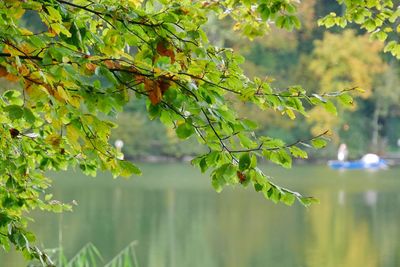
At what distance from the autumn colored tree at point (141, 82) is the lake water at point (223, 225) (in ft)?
14.9

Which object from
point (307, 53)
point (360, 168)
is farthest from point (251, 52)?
point (360, 168)

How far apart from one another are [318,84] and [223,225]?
13.5 m

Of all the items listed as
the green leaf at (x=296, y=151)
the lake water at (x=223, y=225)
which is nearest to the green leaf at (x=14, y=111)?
the green leaf at (x=296, y=151)

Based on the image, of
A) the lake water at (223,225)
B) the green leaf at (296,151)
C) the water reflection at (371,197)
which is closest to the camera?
the green leaf at (296,151)

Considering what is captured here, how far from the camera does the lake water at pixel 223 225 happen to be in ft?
23.7

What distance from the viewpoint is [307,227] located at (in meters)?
8.96

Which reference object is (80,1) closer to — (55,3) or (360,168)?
(55,3)

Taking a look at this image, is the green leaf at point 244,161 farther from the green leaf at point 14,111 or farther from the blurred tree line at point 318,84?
the blurred tree line at point 318,84

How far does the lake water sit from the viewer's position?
23.7ft

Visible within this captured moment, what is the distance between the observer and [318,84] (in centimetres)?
2222

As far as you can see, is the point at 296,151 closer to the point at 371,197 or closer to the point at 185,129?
the point at 185,129

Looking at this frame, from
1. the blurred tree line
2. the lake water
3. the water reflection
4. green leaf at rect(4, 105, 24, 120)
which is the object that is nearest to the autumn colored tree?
green leaf at rect(4, 105, 24, 120)

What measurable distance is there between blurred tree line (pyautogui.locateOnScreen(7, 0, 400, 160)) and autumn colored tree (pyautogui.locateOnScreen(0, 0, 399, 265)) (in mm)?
18523

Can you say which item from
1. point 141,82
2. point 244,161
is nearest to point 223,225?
point 244,161
